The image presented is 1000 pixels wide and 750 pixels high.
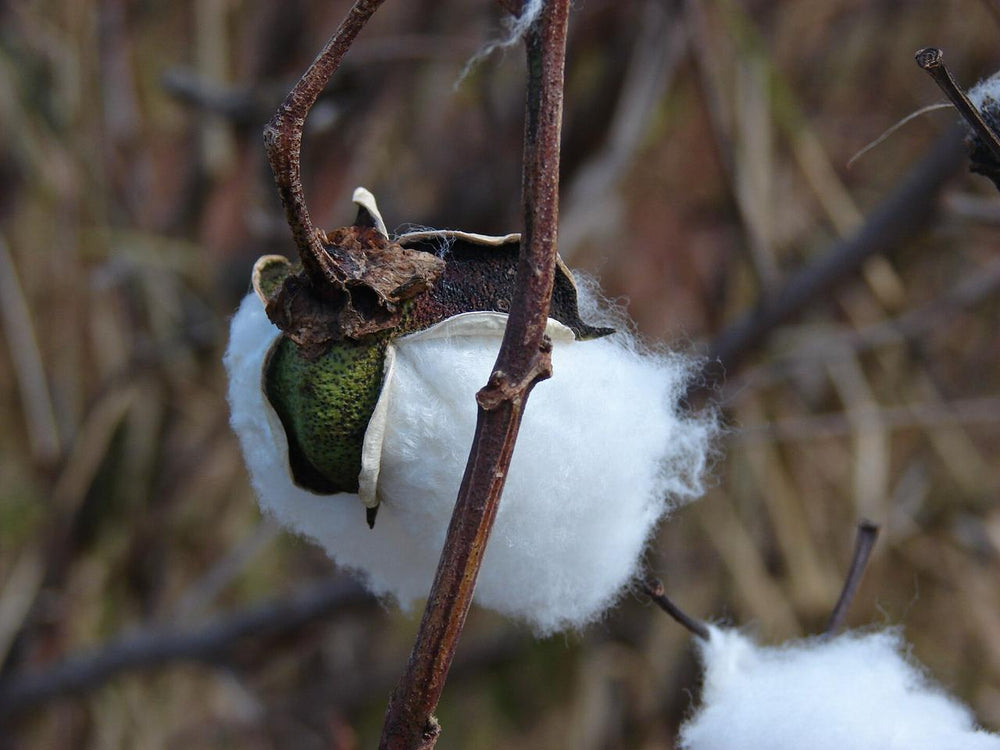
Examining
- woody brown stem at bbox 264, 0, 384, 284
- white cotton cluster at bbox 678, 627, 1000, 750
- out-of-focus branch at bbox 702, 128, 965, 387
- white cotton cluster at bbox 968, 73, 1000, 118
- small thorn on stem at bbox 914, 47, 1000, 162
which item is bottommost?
white cotton cluster at bbox 678, 627, 1000, 750

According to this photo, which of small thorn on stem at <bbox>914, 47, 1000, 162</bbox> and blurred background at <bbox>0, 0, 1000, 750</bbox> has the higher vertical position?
blurred background at <bbox>0, 0, 1000, 750</bbox>

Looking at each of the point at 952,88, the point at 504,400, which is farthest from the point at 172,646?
the point at 952,88

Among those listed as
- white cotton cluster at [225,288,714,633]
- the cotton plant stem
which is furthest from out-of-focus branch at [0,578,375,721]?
the cotton plant stem

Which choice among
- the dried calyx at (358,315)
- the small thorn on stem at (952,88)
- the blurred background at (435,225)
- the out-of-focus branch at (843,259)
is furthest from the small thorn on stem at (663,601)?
the blurred background at (435,225)

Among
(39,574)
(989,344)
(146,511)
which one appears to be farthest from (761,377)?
(39,574)

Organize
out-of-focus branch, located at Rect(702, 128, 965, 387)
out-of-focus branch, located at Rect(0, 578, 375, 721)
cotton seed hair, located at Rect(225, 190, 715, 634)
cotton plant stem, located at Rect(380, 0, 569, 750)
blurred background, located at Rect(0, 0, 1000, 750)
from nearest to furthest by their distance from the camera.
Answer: cotton plant stem, located at Rect(380, 0, 569, 750), cotton seed hair, located at Rect(225, 190, 715, 634), out-of-focus branch, located at Rect(702, 128, 965, 387), out-of-focus branch, located at Rect(0, 578, 375, 721), blurred background, located at Rect(0, 0, 1000, 750)

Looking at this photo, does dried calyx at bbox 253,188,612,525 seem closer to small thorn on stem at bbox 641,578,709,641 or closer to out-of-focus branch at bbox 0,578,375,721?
small thorn on stem at bbox 641,578,709,641

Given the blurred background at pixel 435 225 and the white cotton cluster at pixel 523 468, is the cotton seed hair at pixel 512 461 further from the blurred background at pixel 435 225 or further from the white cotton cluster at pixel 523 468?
the blurred background at pixel 435 225

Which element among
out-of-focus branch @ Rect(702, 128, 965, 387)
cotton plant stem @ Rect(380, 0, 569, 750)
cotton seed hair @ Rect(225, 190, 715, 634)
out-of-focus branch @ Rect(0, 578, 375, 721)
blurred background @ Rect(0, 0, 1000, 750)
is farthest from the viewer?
blurred background @ Rect(0, 0, 1000, 750)
